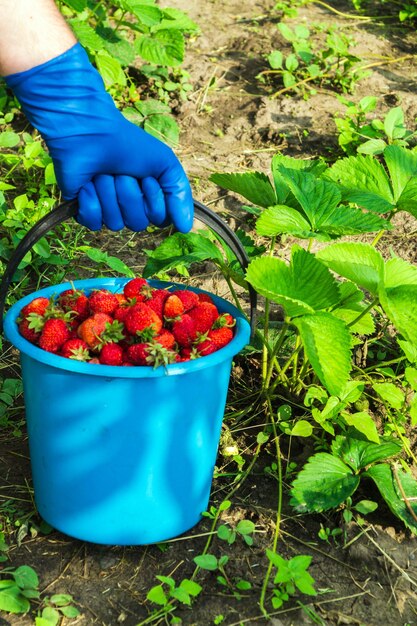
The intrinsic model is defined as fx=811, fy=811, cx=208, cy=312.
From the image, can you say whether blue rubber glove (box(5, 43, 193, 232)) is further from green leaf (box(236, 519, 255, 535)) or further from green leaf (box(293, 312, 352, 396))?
green leaf (box(236, 519, 255, 535))

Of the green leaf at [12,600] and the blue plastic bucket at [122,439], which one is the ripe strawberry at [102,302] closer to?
the blue plastic bucket at [122,439]

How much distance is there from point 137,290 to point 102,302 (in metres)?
0.11

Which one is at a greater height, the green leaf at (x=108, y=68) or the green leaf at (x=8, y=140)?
the green leaf at (x=108, y=68)

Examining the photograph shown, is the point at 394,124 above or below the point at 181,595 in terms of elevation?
above

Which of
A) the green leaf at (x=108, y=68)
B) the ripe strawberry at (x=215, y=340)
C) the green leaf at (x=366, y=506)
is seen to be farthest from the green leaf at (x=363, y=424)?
the green leaf at (x=108, y=68)

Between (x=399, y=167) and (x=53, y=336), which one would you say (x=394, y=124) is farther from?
(x=53, y=336)

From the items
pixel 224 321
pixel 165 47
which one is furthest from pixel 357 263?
pixel 165 47

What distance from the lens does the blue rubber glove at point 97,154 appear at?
1836mm

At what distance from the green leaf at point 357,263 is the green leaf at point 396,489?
1.62 ft

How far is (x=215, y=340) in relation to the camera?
1775 millimetres

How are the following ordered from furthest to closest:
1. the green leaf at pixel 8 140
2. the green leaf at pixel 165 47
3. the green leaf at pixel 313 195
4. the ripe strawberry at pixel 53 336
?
the green leaf at pixel 165 47
the green leaf at pixel 8 140
the green leaf at pixel 313 195
the ripe strawberry at pixel 53 336

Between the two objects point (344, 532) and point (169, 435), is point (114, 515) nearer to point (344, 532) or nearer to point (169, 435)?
point (169, 435)

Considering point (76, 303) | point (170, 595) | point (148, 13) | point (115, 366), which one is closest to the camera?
point (115, 366)

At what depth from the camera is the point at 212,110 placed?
371cm
